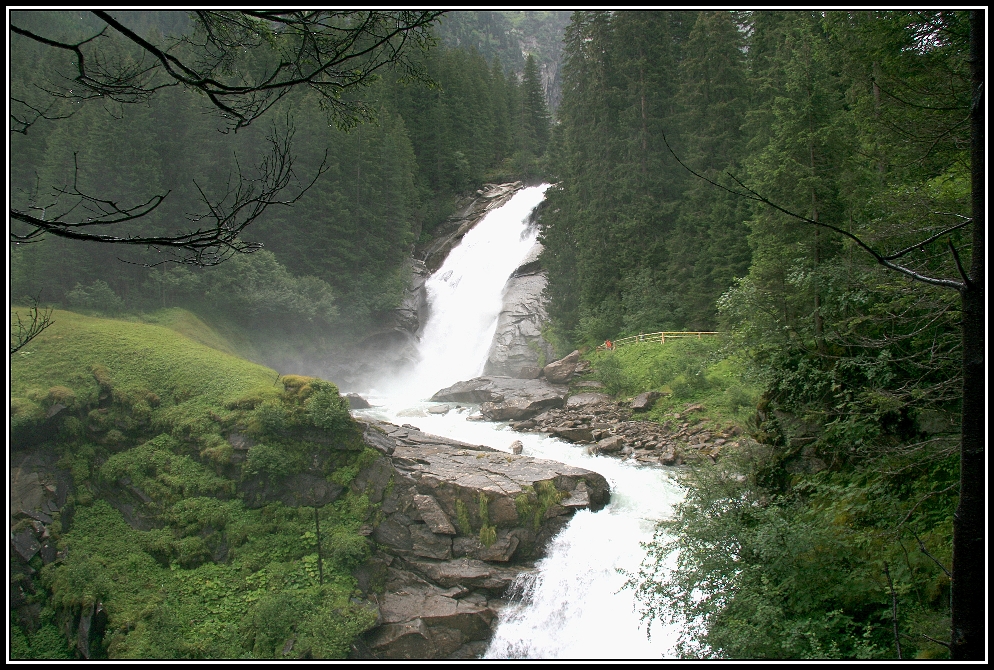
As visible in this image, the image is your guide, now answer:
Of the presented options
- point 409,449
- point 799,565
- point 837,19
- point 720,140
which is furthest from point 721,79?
point 799,565

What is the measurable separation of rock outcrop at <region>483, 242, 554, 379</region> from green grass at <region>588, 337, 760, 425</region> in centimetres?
419

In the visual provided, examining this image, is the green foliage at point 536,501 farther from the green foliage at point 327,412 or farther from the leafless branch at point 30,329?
the leafless branch at point 30,329

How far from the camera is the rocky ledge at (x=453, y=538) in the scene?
32.1 feet

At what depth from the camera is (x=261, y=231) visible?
28.6 meters

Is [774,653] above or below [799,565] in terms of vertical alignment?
below

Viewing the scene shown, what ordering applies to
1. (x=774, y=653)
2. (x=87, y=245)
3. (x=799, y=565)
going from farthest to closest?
(x=87, y=245) → (x=799, y=565) → (x=774, y=653)

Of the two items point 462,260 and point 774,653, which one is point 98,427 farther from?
point 462,260

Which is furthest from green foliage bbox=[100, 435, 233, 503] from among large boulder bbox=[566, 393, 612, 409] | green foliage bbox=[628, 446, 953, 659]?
large boulder bbox=[566, 393, 612, 409]

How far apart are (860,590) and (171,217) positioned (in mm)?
27637

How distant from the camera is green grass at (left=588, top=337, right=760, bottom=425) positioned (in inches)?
603

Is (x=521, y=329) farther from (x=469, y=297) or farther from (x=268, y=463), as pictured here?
(x=268, y=463)

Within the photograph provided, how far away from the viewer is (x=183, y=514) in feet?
38.0

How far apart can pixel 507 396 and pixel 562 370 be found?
279 cm

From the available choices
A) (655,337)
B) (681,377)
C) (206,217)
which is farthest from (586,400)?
(206,217)
